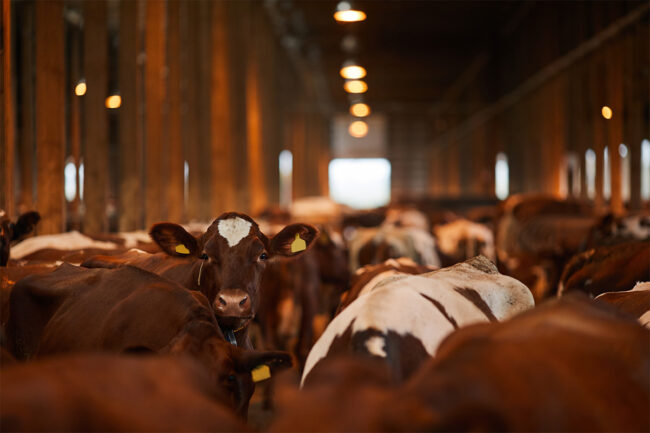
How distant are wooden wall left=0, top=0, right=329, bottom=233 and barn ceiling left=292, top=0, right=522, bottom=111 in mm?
3147

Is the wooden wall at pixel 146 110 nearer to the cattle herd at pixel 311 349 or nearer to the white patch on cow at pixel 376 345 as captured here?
the cattle herd at pixel 311 349

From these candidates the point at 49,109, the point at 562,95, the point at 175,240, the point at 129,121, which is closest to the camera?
the point at 175,240

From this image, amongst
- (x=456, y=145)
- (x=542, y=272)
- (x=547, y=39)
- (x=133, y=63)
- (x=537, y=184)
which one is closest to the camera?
(x=133, y=63)

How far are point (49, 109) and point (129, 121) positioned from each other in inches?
91.2

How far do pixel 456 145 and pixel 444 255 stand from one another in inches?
1140

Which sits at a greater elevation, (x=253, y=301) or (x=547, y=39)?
(x=547, y=39)

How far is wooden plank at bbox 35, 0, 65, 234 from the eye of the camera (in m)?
8.12

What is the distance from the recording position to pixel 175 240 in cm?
496

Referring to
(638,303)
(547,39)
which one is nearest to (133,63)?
(638,303)

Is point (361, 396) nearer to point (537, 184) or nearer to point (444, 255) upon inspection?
point (444, 255)

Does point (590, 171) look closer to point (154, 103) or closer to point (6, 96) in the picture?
point (154, 103)

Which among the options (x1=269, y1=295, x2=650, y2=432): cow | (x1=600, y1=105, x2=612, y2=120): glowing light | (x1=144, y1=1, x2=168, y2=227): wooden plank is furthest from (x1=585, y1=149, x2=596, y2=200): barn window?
(x1=269, y1=295, x2=650, y2=432): cow

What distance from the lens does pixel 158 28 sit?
10641 mm

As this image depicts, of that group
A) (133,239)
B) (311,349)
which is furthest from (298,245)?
(133,239)
